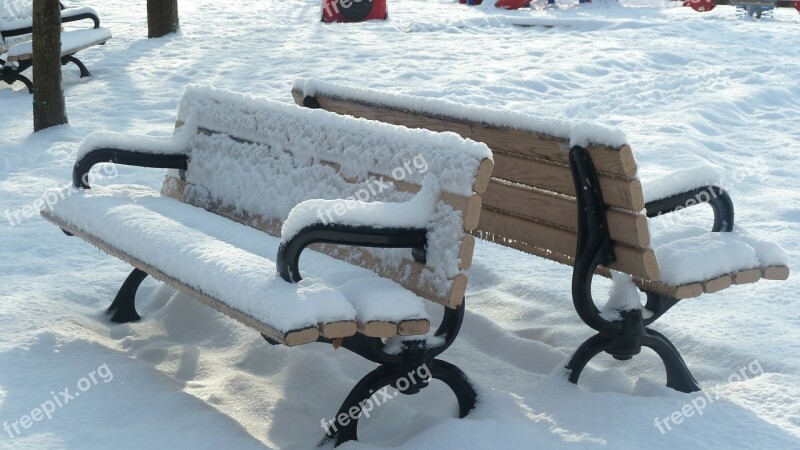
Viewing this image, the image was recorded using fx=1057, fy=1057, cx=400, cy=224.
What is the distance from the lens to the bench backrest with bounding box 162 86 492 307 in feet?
10.7

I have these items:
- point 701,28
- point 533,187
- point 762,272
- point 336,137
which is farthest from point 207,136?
point 701,28

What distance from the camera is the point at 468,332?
456 centimetres

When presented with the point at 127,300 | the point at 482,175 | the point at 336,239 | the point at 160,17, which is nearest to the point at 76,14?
the point at 160,17

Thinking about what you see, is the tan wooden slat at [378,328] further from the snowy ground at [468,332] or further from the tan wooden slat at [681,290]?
the tan wooden slat at [681,290]

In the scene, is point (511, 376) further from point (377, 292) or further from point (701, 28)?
point (701, 28)

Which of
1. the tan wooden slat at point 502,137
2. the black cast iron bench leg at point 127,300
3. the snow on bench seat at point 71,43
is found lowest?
the black cast iron bench leg at point 127,300

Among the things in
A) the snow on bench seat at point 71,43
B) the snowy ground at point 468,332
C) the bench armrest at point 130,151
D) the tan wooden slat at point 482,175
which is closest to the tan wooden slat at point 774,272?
the snowy ground at point 468,332

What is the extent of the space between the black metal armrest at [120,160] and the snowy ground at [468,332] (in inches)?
24.1

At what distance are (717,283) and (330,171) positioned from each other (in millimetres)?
1459

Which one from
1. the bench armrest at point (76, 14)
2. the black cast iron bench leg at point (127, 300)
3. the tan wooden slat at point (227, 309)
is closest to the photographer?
the tan wooden slat at point (227, 309)

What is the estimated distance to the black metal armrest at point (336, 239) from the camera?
10.5ft

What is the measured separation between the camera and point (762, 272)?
3760 millimetres

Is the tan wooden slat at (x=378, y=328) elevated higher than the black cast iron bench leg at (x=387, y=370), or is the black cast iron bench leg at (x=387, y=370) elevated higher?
the tan wooden slat at (x=378, y=328)

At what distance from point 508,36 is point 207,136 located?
336 inches
